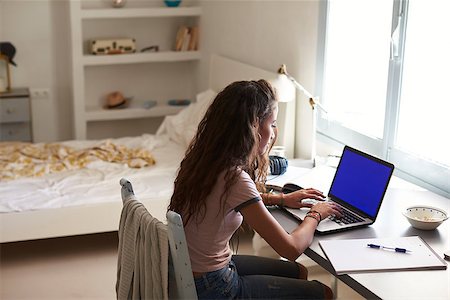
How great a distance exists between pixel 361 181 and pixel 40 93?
3.70 m

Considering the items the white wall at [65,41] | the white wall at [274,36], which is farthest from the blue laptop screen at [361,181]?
the white wall at [65,41]

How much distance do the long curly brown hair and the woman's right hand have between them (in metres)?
0.33

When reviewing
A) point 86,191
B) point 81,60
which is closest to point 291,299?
point 86,191

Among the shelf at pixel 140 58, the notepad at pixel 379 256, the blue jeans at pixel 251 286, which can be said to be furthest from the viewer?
the shelf at pixel 140 58

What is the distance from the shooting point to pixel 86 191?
12.6 ft

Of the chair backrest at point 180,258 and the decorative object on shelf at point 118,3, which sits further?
the decorative object on shelf at point 118,3

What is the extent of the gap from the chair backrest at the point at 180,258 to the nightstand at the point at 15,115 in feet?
11.8

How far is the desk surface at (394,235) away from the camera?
1903mm

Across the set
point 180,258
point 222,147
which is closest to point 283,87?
point 222,147

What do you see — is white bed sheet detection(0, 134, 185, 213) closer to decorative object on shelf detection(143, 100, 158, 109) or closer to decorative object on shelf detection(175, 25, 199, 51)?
decorative object on shelf detection(143, 100, 158, 109)

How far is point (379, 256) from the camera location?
2107 mm

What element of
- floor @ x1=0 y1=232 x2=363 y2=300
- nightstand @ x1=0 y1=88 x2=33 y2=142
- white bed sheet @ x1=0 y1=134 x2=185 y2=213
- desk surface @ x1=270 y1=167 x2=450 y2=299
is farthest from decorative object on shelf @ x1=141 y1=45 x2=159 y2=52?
desk surface @ x1=270 y1=167 x2=450 y2=299

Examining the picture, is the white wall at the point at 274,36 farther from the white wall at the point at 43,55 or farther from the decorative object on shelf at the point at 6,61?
the decorative object on shelf at the point at 6,61

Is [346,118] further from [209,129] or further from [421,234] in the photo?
[209,129]
